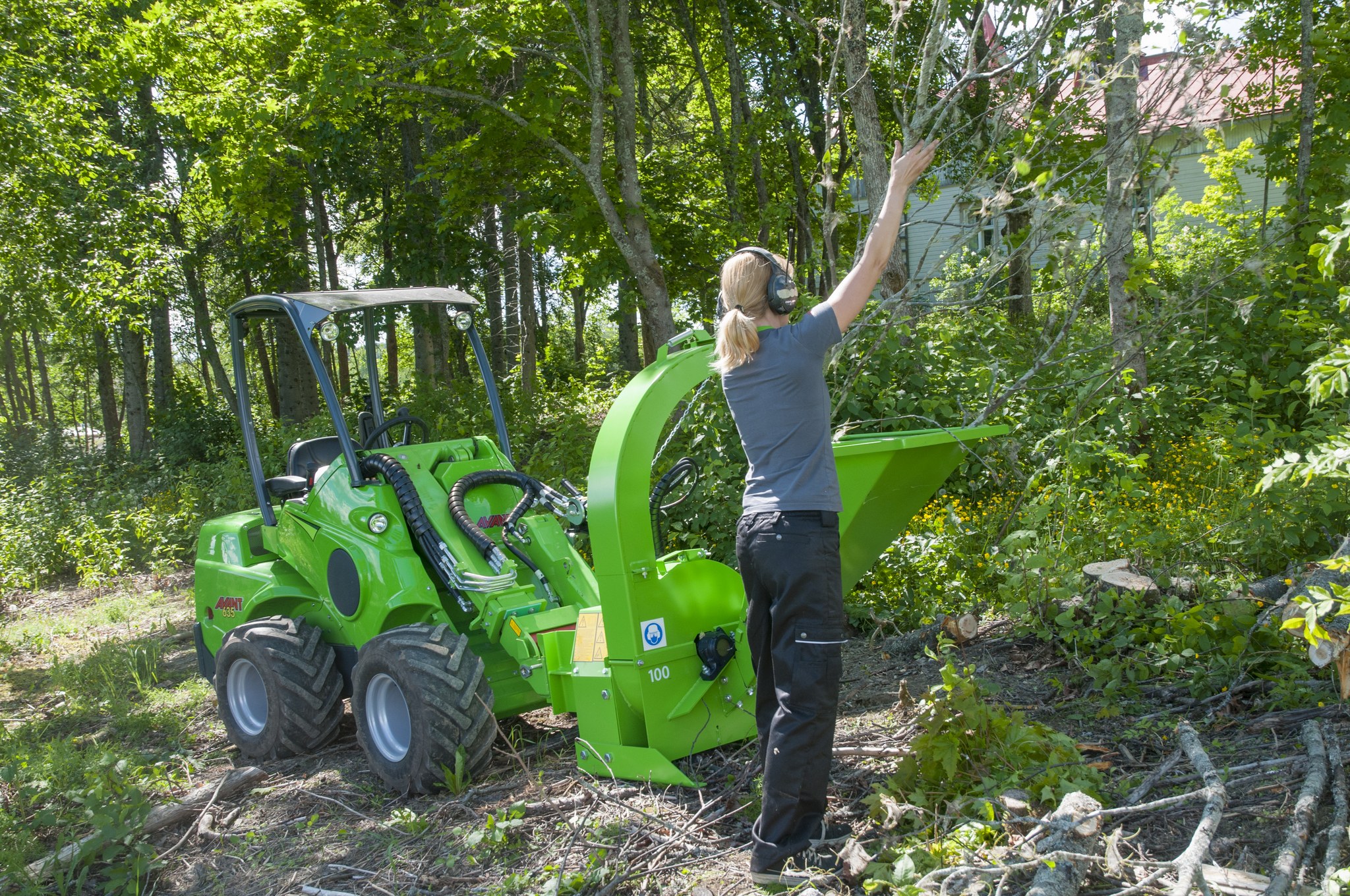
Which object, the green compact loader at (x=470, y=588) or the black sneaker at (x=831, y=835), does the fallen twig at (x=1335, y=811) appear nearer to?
the black sneaker at (x=831, y=835)

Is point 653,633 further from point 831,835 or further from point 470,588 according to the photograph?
point 470,588

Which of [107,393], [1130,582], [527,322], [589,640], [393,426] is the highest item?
[527,322]

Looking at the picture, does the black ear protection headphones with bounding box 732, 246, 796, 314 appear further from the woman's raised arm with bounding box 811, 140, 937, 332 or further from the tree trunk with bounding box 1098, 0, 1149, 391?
the tree trunk with bounding box 1098, 0, 1149, 391

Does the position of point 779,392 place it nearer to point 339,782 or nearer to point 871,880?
point 871,880

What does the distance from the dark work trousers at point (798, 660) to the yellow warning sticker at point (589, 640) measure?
0.97 meters

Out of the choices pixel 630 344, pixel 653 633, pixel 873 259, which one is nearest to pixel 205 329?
pixel 630 344

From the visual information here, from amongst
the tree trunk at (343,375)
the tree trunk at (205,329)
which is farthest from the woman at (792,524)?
the tree trunk at (343,375)

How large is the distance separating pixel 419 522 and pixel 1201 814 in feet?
11.3

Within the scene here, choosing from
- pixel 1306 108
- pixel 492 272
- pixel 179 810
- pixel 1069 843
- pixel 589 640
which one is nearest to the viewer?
pixel 1069 843

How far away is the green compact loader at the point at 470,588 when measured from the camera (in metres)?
3.71

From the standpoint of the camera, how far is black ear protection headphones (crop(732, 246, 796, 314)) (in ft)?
10.2

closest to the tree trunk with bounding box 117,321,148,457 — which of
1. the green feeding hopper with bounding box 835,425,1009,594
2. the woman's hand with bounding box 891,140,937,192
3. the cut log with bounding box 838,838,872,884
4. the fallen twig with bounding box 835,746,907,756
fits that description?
the green feeding hopper with bounding box 835,425,1009,594

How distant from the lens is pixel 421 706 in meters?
4.08

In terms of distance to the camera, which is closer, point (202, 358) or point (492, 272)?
point (492, 272)
